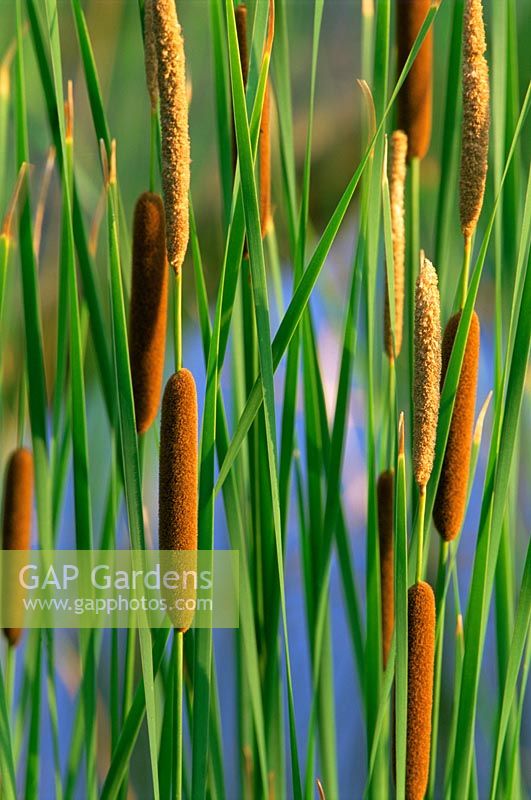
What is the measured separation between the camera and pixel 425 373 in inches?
16.9

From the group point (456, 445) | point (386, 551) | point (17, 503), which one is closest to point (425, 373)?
point (456, 445)

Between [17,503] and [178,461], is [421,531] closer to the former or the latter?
[178,461]

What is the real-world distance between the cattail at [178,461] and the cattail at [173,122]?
0.07 meters

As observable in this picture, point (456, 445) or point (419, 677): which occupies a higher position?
point (456, 445)

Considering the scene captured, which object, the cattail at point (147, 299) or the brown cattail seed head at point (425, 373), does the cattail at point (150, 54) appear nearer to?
the cattail at point (147, 299)

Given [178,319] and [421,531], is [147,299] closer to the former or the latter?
[178,319]

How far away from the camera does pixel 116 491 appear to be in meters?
0.64

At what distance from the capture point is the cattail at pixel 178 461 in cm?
44

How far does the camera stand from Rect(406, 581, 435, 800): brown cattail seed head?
0.46 meters

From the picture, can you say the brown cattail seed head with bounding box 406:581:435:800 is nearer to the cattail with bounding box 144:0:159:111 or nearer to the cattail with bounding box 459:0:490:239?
→ the cattail with bounding box 459:0:490:239

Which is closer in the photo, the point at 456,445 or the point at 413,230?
the point at 456,445

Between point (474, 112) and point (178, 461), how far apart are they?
0.86ft

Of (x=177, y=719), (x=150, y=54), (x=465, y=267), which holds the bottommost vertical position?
(x=177, y=719)

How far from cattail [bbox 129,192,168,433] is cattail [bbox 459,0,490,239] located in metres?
0.19
